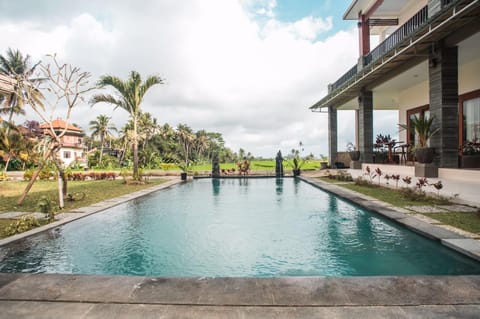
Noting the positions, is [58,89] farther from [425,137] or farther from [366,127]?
[366,127]

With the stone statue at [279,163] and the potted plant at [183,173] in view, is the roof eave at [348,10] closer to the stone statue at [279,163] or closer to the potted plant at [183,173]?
the stone statue at [279,163]

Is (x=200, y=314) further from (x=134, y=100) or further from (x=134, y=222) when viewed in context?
(x=134, y=100)

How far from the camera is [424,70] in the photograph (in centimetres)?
1109

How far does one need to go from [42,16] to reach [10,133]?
8.94 meters

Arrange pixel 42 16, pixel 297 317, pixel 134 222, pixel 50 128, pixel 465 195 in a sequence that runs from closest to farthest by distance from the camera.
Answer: pixel 297 317 → pixel 134 222 → pixel 465 195 → pixel 50 128 → pixel 42 16

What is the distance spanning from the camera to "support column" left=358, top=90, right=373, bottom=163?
14.1 m

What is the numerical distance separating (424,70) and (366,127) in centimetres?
380

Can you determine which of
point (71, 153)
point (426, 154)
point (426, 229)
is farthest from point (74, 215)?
point (71, 153)

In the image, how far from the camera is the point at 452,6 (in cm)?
670

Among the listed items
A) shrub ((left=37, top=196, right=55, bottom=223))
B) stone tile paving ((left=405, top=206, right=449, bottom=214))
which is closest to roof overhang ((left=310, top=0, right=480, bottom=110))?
stone tile paving ((left=405, top=206, right=449, bottom=214))

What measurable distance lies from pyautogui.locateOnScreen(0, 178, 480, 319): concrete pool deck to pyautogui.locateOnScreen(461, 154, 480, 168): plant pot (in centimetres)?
836

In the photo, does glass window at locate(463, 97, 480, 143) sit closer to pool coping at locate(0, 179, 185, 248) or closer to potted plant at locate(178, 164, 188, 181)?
pool coping at locate(0, 179, 185, 248)

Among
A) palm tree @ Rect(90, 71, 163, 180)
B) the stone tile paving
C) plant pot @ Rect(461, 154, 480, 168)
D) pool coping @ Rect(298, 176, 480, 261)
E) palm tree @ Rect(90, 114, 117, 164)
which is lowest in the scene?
pool coping @ Rect(298, 176, 480, 261)

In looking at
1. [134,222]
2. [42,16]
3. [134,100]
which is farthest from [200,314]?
[134,100]
